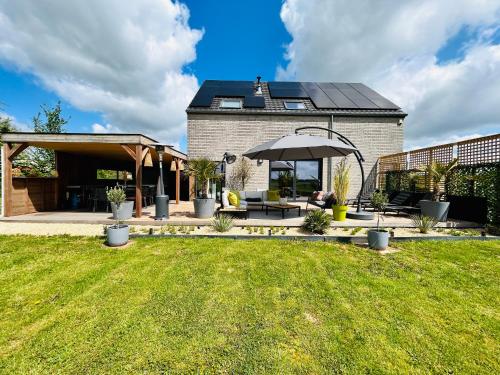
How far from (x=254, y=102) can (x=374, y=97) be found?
7.75 meters

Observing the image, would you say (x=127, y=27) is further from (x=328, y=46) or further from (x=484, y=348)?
(x=484, y=348)

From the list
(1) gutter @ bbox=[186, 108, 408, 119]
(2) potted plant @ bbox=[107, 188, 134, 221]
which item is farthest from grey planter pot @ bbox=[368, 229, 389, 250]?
(1) gutter @ bbox=[186, 108, 408, 119]

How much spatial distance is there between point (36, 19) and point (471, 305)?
15885mm

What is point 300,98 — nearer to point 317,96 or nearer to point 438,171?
point 317,96

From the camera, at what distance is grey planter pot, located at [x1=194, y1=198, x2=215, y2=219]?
690 cm

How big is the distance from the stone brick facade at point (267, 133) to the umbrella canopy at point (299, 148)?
3714mm

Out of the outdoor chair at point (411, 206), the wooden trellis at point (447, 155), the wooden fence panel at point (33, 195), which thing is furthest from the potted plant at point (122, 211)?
the wooden trellis at point (447, 155)

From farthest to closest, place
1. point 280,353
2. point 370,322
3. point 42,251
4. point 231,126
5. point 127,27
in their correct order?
point 231,126
point 127,27
point 42,251
point 370,322
point 280,353

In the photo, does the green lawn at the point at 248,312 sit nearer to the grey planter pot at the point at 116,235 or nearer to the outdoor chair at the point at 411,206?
the grey planter pot at the point at 116,235

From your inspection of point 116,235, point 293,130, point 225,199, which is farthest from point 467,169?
point 116,235

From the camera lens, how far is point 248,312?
2.29m

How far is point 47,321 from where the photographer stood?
213 cm

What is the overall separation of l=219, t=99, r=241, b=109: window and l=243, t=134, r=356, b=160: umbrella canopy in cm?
545

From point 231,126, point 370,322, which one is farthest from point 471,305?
point 231,126
